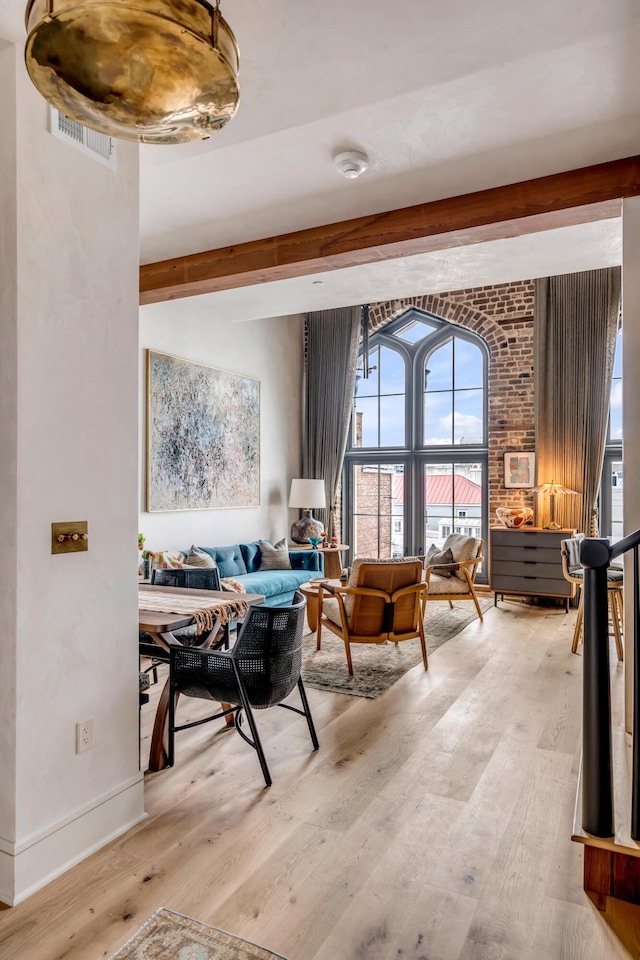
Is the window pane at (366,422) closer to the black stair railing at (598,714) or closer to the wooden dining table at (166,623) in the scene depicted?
the wooden dining table at (166,623)

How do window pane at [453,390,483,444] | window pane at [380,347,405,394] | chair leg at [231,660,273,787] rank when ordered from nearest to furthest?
chair leg at [231,660,273,787], window pane at [453,390,483,444], window pane at [380,347,405,394]

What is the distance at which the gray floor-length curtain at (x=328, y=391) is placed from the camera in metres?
8.20

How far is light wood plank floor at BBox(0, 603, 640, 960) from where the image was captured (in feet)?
6.00

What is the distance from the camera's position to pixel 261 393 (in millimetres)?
7590

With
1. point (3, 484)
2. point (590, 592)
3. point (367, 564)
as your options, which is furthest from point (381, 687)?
point (3, 484)

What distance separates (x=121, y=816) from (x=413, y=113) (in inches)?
122

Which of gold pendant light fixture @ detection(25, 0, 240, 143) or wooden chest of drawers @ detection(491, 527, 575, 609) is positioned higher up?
gold pendant light fixture @ detection(25, 0, 240, 143)

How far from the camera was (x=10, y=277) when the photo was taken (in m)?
2.01

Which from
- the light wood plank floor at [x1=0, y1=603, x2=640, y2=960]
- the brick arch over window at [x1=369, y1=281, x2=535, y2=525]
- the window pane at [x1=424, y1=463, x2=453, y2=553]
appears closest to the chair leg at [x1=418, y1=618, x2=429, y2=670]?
the light wood plank floor at [x1=0, y1=603, x2=640, y2=960]

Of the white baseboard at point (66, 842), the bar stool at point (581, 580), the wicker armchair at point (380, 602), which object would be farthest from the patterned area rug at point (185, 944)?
the bar stool at point (581, 580)

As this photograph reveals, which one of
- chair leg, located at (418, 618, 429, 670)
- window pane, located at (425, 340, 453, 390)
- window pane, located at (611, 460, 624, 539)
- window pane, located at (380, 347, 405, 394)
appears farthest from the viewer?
window pane, located at (380, 347, 405, 394)

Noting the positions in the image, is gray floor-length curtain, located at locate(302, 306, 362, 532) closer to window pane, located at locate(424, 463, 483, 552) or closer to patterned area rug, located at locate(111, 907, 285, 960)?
window pane, located at locate(424, 463, 483, 552)

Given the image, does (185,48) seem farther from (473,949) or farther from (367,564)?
(367,564)

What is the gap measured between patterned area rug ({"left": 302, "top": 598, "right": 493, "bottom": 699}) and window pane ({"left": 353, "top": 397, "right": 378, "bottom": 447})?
119 inches
